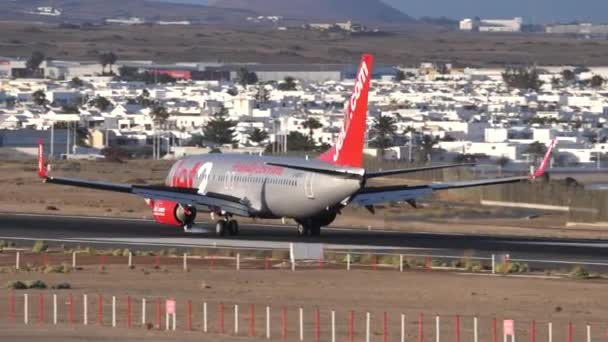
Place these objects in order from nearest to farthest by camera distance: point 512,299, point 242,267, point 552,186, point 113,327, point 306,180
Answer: point 113,327 → point 512,299 → point 242,267 → point 306,180 → point 552,186

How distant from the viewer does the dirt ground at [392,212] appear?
91312 mm

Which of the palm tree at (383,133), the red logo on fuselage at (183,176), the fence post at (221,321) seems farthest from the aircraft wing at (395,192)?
the palm tree at (383,133)

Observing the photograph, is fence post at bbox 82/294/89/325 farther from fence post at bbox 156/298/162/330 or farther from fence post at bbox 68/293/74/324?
fence post at bbox 156/298/162/330

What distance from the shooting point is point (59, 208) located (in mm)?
101500

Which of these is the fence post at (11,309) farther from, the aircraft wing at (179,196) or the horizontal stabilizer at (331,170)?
the aircraft wing at (179,196)

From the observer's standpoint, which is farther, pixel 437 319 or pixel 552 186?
pixel 552 186

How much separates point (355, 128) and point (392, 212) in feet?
92.0

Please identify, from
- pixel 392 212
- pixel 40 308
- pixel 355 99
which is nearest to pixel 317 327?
pixel 40 308

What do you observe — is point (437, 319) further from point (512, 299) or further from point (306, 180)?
point (306, 180)

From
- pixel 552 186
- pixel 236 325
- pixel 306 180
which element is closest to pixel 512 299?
pixel 236 325

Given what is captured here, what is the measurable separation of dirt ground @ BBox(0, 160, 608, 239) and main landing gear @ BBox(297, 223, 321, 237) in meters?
9.57

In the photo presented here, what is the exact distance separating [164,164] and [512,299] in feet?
298

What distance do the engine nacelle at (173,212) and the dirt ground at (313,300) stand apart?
15.5m

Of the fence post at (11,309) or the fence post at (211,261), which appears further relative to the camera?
the fence post at (211,261)
